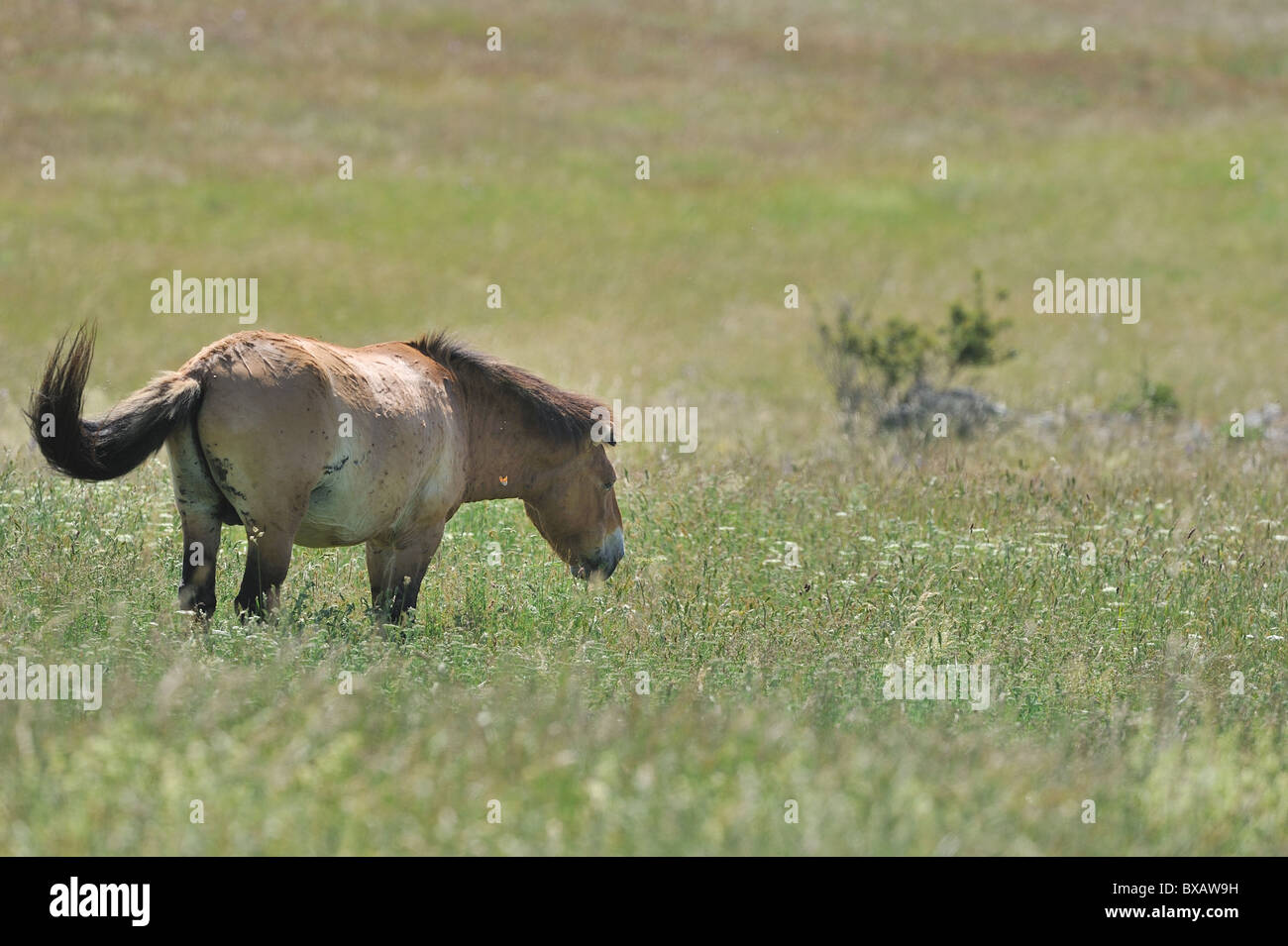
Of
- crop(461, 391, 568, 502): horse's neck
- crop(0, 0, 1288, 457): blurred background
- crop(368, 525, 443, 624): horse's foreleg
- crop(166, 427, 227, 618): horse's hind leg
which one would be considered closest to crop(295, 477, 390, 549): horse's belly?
crop(368, 525, 443, 624): horse's foreleg

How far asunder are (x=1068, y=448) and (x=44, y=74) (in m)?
31.0

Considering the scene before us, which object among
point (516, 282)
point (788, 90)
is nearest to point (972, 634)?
point (516, 282)

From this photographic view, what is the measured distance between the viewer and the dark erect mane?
824cm

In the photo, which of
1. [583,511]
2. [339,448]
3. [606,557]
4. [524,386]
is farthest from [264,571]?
[606,557]

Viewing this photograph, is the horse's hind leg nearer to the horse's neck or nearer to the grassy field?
the grassy field

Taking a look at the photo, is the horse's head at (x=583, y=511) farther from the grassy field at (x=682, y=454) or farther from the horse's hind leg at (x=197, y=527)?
the horse's hind leg at (x=197, y=527)

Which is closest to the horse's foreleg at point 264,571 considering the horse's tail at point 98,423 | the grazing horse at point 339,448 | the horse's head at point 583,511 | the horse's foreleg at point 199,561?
the grazing horse at point 339,448

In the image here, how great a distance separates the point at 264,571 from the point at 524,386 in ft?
7.10

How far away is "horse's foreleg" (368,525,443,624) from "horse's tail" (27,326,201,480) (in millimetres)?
1678

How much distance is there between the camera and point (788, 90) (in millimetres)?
42688

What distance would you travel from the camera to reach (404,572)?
7715 mm

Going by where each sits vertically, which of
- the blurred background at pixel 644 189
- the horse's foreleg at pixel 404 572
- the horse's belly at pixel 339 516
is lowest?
the horse's foreleg at pixel 404 572

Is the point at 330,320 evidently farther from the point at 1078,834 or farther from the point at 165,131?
the point at 1078,834

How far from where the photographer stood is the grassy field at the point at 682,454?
4660 mm
